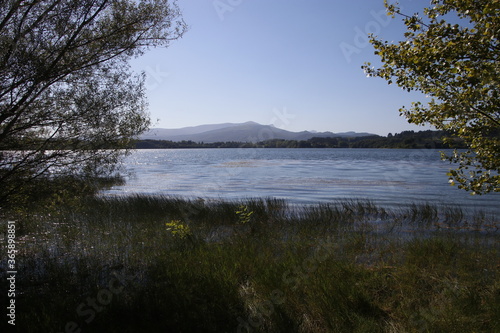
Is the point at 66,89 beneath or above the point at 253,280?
above

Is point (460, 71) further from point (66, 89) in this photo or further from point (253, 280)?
point (66, 89)

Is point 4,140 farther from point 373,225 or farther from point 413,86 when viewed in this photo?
point 373,225

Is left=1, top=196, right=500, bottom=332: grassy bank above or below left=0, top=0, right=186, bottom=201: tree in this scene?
below

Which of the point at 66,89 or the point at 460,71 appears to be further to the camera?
the point at 66,89

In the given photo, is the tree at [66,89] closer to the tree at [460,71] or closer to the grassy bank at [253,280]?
the grassy bank at [253,280]

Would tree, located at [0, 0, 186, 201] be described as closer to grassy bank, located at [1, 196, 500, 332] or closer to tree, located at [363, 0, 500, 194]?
grassy bank, located at [1, 196, 500, 332]

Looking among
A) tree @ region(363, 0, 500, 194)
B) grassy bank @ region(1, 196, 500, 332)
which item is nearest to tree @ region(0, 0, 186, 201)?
grassy bank @ region(1, 196, 500, 332)

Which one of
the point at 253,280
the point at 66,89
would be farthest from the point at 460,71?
the point at 66,89

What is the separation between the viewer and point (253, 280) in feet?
23.0

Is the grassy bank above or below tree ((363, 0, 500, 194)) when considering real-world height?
below

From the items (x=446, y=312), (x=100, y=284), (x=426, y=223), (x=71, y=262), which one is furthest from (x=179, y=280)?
(x=426, y=223)

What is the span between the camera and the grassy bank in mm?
5570

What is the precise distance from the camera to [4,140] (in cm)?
794

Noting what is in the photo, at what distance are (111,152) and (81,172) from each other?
0.93 m
